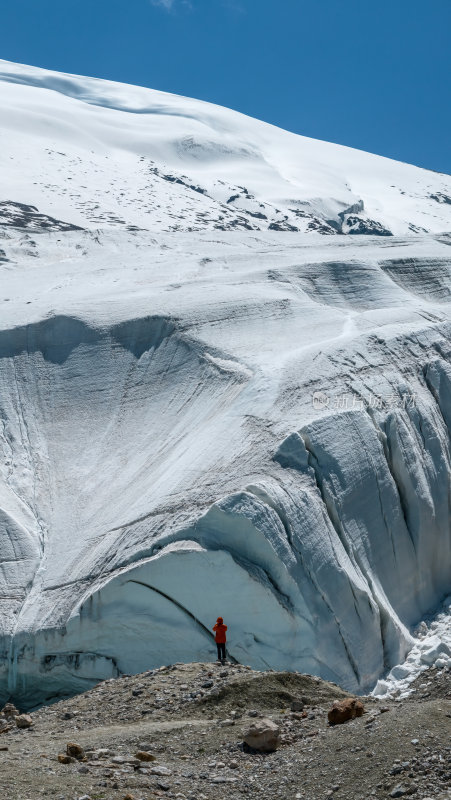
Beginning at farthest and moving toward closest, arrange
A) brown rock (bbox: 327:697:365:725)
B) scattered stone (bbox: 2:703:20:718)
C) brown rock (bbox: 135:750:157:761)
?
scattered stone (bbox: 2:703:20:718)
brown rock (bbox: 327:697:365:725)
brown rock (bbox: 135:750:157:761)

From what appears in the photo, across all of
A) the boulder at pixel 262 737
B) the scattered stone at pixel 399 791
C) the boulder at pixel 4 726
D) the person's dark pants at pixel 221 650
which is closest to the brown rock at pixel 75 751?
the boulder at pixel 262 737

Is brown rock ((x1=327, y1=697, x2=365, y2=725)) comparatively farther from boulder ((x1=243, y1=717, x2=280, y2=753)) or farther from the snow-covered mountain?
the snow-covered mountain

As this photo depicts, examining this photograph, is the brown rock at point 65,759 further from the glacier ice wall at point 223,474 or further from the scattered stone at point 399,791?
the glacier ice wall at point 223,474

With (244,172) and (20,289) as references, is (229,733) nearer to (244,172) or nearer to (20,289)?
(20,289)

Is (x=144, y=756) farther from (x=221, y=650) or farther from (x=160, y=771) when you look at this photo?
(x=221, y=650)

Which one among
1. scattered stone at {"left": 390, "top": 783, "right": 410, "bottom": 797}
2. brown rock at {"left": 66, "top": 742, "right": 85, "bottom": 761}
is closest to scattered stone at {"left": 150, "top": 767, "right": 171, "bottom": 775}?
brown rock at {"left": 66, "top": 742, "right": 85, "bottom": 761}

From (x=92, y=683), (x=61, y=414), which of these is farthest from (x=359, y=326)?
(x=92, y=683)

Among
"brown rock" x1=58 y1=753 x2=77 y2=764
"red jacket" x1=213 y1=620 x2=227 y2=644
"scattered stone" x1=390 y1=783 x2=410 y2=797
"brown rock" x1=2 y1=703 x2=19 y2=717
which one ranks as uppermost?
"red jacket" x1=213 y1=620 x2=227 y2=644
